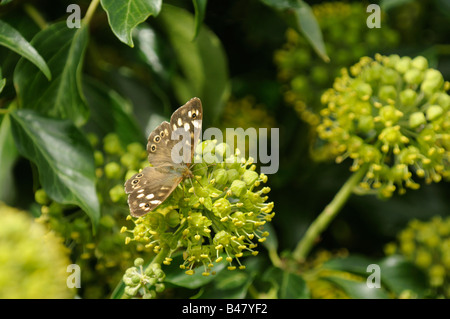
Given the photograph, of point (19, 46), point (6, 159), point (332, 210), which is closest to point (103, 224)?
point (6, 159)

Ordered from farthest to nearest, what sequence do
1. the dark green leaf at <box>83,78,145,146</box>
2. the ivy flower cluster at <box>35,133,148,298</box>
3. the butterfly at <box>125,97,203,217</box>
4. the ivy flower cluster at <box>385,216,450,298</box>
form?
the ivy flower cluster at <box>385,216,450,298</box>
the dark green leaf at <box>83,78,145,146</box>
the ivy flower cluster at <box>35,133,148,298</box>
the butterfly at <box>125,97,203,217</box>

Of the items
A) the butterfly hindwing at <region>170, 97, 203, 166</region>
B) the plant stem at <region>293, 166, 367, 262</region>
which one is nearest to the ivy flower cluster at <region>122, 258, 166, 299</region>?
the butterfly hindwing at <region>170, 97, 203, 166</region>

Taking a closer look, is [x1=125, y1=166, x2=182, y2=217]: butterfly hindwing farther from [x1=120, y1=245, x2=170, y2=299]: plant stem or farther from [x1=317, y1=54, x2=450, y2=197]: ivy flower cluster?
[x1=317, y1=54, x2=450, y2=197]: ivy flower cluster

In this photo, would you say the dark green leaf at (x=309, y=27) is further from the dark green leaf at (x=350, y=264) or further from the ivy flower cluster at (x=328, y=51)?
the dark green leaf at (x=350, y=264)

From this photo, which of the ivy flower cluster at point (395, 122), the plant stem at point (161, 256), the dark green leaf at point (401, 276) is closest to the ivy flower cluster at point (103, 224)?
the plant stem at point (161, 256)
